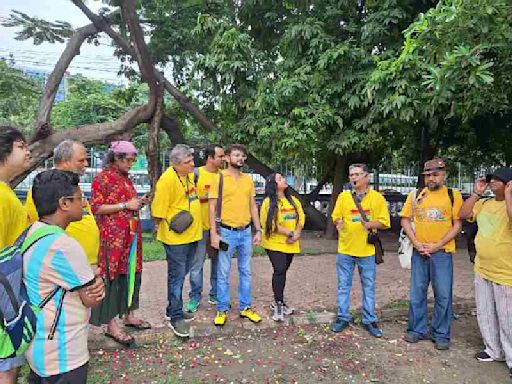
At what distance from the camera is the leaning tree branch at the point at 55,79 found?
346 inches

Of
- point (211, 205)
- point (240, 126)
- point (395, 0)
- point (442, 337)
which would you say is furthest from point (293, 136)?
point (442, 337)

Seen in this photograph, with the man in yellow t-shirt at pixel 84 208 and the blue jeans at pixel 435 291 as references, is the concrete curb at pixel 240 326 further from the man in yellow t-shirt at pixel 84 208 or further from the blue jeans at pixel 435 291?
the man in yellow t-shirt at pixel 84 208

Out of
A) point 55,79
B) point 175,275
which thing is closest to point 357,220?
point 175,275

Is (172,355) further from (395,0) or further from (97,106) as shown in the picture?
(97,106)

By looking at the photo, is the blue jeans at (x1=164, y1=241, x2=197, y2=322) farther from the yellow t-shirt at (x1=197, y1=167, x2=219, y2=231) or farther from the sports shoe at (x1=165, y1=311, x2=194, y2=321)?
the yellow t-shirt at (x1=197, y1=167, x2=219, y2=231)

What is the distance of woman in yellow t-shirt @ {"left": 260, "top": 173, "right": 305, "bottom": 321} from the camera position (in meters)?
4.57

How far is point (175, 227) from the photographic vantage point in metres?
4.12

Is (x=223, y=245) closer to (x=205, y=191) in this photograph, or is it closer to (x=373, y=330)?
(x=205, y=191)

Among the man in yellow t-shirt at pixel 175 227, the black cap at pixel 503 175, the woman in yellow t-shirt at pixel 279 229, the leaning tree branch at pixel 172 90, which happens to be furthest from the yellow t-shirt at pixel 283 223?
the leaning tree branch at pixel 172 90

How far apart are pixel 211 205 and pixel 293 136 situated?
3425mm

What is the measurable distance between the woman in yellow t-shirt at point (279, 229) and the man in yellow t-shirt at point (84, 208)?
5.90ft

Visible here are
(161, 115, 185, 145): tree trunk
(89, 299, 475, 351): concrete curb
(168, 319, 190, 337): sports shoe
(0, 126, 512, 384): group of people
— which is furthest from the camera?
(161, 115, 185, 145): tree trunk

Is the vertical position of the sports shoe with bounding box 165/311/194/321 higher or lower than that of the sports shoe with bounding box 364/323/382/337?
higher

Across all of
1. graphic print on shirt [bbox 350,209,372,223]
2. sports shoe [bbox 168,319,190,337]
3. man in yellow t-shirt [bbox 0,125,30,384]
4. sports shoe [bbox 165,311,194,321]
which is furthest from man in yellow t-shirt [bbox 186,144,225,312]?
man in yellow t-shirt [bbox 0,125,30,384]
